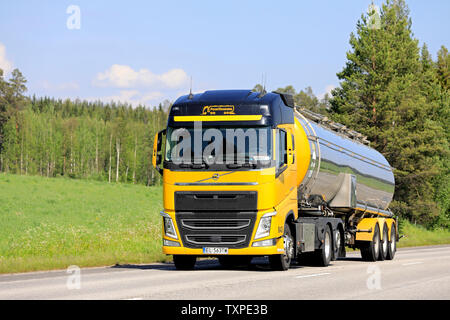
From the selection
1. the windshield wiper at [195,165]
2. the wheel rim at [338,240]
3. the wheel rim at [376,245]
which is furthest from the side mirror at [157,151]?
the wheel rim at [376,245]

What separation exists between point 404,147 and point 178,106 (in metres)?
42.2

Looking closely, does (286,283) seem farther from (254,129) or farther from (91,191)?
(91,191)

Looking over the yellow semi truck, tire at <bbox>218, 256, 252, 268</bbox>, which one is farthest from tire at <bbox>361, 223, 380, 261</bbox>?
the yellow semi truck

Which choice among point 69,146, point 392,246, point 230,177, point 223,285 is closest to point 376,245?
point 392,246

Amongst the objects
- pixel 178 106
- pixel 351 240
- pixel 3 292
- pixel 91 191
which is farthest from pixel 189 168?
pixel 91 191

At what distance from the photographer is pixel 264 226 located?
16.4 metres

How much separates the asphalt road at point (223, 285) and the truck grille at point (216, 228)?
726mm

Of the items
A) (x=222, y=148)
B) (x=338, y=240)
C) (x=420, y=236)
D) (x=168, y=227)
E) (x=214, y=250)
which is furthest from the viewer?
(x=420, y=236)

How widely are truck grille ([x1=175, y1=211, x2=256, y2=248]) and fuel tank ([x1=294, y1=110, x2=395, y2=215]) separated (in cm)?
291

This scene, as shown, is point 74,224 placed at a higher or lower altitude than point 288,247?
A: lower

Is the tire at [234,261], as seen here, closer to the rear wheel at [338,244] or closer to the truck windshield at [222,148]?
the rear wheel at [338,244]

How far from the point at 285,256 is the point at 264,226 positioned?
1367mm

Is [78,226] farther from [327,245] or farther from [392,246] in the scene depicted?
[327,245]

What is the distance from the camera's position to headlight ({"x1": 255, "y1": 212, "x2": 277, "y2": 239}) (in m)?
16.4
